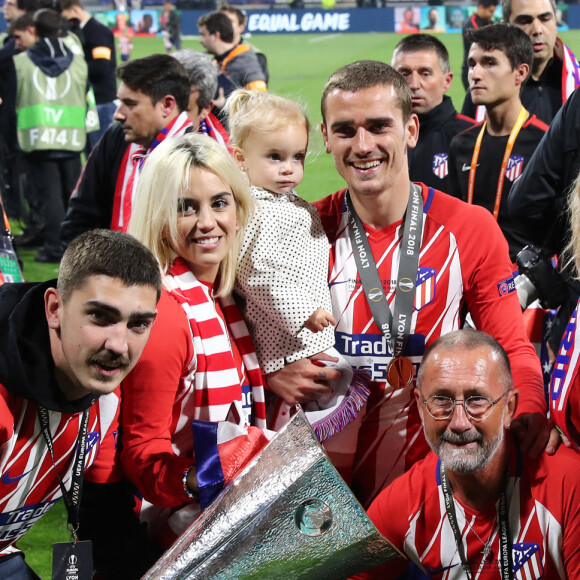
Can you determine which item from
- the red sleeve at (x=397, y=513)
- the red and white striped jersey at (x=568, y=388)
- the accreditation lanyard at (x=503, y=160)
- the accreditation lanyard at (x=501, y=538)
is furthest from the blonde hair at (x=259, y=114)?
the accreditation lanyard at (x=503, y=160)

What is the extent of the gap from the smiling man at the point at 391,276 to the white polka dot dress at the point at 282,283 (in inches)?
2.7

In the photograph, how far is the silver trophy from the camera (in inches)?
77.9

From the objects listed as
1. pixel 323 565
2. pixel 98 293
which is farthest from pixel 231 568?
pixel 98 293

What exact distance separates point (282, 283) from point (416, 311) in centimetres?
41

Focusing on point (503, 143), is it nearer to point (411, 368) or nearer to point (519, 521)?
point (411, 368)

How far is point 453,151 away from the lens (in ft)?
16.8

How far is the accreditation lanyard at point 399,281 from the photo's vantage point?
9.18 ft

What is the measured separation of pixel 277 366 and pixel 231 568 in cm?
89

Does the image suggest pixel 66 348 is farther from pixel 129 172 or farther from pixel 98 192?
pixel 98 192

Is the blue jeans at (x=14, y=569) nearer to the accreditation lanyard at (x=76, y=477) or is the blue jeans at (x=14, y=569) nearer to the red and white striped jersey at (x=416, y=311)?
the accreditation lanyard at (x=76, y=477)

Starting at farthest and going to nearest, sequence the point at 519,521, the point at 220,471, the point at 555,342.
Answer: the point at 555,342 → the point at 519,521 → the point at 220,471

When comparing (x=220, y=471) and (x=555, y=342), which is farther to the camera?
(x=555, y=342)

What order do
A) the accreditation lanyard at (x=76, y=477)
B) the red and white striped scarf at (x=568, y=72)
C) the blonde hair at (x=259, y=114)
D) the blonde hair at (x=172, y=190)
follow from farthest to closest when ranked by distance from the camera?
the red and white striped scarf at (x=568, y=72) < the blonde hair at (x=259, y=114) < the blonde hair at (x=172, y=190) < the accreditation lanyard at (x=76, y=477)

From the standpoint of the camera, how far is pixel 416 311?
2.82 m
